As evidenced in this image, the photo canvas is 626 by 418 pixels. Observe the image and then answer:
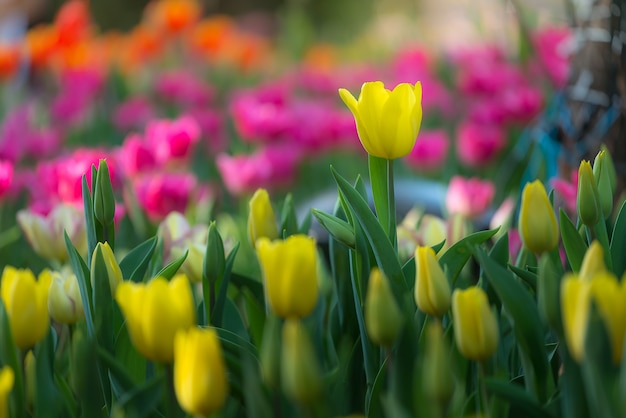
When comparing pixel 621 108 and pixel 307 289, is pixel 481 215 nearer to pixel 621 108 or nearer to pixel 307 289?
pixel 621 108

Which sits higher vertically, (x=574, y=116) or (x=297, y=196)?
(x=574, y=116)

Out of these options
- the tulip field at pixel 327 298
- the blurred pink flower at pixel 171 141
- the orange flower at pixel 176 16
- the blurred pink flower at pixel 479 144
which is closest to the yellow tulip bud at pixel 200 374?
the tulip field at pixel 327 298

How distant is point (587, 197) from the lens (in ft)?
1.85

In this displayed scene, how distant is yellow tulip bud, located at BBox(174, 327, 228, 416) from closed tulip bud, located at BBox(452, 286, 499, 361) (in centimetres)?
14

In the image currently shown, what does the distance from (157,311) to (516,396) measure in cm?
20

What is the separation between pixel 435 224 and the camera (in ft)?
2.61

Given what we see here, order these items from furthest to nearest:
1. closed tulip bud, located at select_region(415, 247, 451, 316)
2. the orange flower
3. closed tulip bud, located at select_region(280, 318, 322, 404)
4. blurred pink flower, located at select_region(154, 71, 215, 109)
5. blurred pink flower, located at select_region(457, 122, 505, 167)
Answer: the orange flower
blurred pink flower, located at select_region(154, 71, 215, 109)
blurred pink flower, located at select_region(457, 122, 505, 167)
closed tulip bud, located at select_region(415, 247, 451, 316)
closed tulip bud, located at select_region(280, 318, 322, 404)

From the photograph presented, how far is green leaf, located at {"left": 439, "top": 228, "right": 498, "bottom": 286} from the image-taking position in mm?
575

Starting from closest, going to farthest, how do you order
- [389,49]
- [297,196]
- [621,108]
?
[621,108] → [297,196] → [389,49]

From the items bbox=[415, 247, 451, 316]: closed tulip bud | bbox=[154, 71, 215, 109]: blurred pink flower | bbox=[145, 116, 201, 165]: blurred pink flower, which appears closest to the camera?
bbox=[415, 247, 451, 316]: closed tulip bud

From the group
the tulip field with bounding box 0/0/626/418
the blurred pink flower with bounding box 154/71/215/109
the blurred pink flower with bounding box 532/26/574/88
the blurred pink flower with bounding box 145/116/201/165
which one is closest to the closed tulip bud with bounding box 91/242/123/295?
the tulip field with bounding box 0/0/626/418

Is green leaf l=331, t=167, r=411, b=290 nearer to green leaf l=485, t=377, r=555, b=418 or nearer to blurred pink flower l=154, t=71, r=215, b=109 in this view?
green leaf l=485, t=377, r=555, b=418

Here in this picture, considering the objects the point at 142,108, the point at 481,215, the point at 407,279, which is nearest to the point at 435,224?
the point at 407,279

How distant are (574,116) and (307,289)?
2.62 ft
